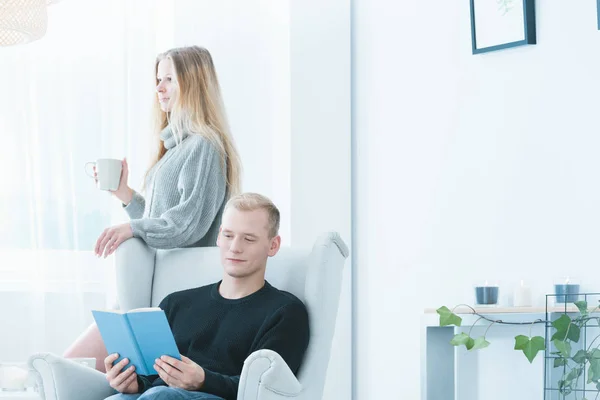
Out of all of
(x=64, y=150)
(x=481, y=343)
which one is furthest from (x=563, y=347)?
(x=64, y=150)

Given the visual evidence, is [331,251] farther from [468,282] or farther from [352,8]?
[352,8]

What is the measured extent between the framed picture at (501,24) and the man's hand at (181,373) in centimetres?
157

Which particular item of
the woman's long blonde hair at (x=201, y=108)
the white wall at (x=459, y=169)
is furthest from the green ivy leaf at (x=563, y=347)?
the woman's long blonde hair at (x=201, y=108)

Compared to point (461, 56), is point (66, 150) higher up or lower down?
lower down

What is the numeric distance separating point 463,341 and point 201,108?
3.27 feet

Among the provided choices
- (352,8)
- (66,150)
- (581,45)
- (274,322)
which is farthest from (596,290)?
(66,150)

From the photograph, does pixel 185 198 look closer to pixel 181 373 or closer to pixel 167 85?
pixel 167 85

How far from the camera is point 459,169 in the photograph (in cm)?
288

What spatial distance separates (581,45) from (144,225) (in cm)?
139

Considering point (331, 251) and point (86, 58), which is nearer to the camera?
point (331, 251)

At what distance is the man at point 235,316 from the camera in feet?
5.97

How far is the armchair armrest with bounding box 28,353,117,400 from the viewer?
1.83 metres

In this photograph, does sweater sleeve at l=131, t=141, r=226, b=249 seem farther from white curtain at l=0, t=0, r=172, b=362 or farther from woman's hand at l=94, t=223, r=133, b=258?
white curtain at l=0, t=0, r=172, b=362

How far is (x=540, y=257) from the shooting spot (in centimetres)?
261
